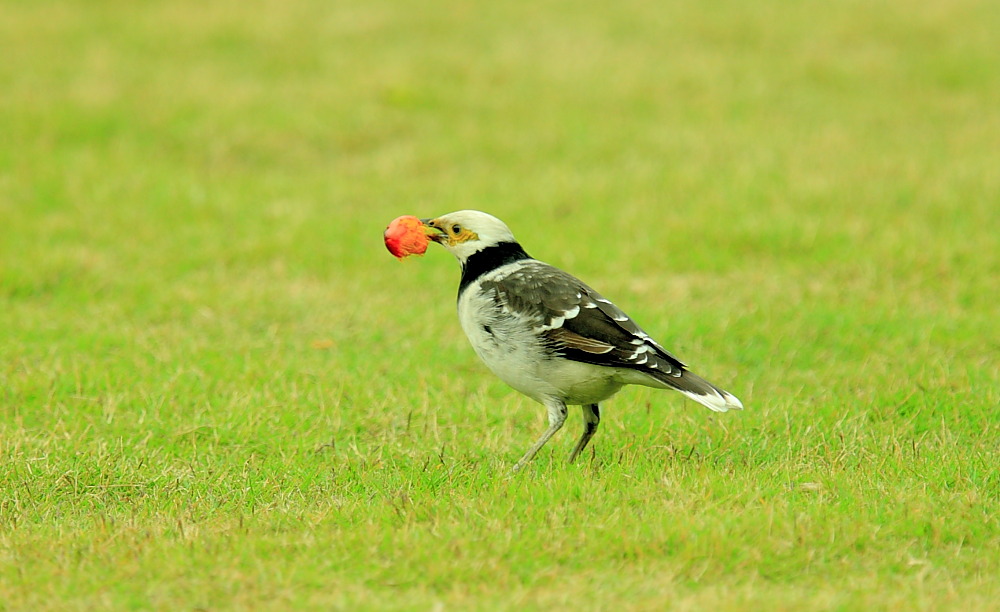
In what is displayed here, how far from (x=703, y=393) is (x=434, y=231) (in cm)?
187

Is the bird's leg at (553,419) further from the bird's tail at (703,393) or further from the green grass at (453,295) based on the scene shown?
the bird's tail at (703,393)

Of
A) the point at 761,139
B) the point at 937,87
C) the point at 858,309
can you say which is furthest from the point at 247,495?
the point at 937,87

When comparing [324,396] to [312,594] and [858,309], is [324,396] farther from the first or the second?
[858,309]

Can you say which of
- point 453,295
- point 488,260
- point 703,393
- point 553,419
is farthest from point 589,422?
point 453,295

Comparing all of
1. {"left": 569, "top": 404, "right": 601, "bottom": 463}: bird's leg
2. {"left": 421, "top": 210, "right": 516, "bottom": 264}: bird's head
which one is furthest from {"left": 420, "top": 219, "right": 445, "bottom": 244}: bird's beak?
{"left": 569, "top": 404, "right": 601, "bottom": 463}: bird's leg

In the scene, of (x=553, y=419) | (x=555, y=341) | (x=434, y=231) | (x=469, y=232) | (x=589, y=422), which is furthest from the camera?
(x=434, y=231)

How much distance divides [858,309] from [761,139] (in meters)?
5.39

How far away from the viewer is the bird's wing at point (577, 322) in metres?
5.85

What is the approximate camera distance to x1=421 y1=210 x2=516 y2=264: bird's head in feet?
21.3

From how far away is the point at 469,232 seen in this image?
21.3 ft

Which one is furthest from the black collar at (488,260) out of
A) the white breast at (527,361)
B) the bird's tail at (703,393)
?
the bird's tail at (703,393)

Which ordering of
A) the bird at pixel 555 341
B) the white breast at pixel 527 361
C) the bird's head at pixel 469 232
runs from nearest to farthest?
the bird at pixel 555 341 < the white breast at pixel 527 361 < the bird's head at pixel 469 232

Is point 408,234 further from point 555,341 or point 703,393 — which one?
point 703,393

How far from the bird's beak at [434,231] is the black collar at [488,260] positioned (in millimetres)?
216
